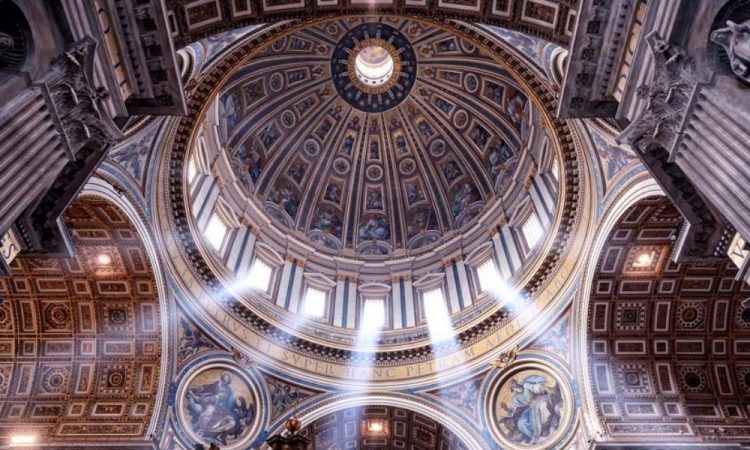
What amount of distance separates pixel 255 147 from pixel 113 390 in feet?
46.7

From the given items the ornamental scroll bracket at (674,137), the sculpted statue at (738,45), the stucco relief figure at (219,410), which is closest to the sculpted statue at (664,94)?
the ornamental scroll bracket at (674,137)

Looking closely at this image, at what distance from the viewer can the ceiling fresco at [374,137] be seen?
27.7 metres

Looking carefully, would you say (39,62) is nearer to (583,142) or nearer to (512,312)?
(583,142)

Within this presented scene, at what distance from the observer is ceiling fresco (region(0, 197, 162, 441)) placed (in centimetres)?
1692

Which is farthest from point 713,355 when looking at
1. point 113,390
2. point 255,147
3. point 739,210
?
point 255,147

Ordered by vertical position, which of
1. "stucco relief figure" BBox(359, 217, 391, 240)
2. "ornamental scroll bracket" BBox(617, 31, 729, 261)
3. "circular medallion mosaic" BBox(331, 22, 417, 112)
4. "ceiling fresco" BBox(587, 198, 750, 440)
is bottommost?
"ornamental scroll bracket" BBox(617, 31, 729, 261)

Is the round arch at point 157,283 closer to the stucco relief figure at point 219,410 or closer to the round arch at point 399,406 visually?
the stucco relief figure at point 219,410

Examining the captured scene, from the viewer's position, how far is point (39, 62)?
25.5 feet

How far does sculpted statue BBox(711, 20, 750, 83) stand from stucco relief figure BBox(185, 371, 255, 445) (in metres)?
17.6

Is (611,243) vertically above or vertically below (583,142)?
below

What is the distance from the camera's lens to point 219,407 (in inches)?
755

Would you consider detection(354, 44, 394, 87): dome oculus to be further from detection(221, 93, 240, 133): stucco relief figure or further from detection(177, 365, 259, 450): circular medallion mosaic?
detection(177, 365, 259, 450): circular medallion mosaic

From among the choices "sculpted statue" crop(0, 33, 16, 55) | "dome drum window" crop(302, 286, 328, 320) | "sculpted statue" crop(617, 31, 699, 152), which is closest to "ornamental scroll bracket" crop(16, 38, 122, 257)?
"sculpted statue" crop(0, 33, 16, 55)

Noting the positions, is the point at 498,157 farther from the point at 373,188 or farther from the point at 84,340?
the point at 84,340
